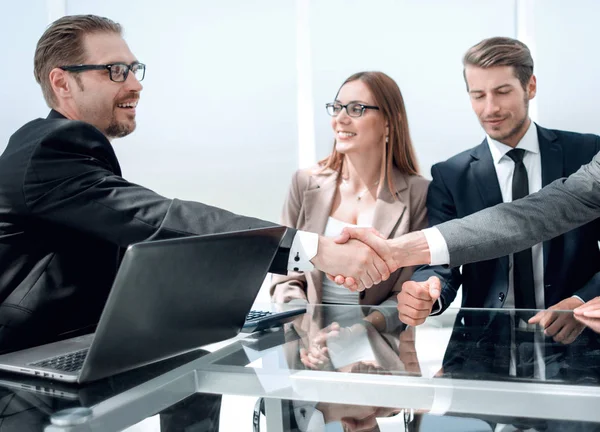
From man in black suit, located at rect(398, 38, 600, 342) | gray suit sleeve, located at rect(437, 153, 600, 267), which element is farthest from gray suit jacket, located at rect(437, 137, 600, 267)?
man in black suit, located at rect(398, 38, 600, 342)

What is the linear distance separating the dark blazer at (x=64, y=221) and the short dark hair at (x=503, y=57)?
5.19 feet

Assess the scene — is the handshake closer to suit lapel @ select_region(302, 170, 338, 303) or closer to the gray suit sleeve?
the gray suit sleeve

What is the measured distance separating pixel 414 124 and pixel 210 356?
12.3 ft

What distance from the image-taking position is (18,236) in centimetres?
159

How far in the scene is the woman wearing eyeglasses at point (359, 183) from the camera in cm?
286

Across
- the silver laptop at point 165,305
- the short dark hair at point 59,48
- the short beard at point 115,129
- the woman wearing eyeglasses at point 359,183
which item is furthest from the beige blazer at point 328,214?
the silver laptop at point 165,305

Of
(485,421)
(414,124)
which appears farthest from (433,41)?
(485,421)

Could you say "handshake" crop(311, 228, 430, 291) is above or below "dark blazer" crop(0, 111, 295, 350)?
below

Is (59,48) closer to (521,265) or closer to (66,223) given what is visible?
(66,223)

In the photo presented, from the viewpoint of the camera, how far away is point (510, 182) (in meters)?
2.63

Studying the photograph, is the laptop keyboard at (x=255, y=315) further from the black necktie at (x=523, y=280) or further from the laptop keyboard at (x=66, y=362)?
the black necktie at (x=523, y=280)

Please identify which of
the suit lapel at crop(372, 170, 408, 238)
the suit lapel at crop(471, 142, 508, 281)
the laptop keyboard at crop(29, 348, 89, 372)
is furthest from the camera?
the suit lapel at crop(372, 170, 408, 238)

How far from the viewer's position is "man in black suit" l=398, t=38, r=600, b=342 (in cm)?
247

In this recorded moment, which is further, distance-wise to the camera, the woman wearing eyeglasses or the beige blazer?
the woman wearing eyeglasses
